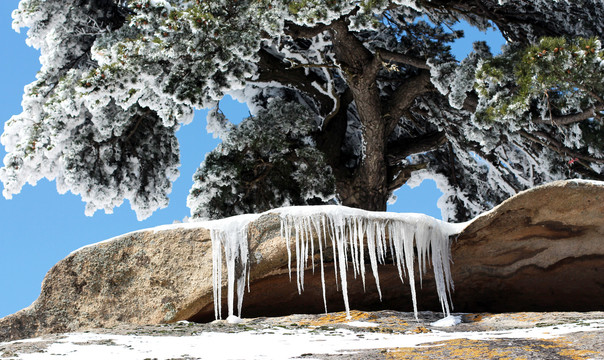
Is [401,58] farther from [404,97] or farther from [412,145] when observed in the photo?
[412,145]

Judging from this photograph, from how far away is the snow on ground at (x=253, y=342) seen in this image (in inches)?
157

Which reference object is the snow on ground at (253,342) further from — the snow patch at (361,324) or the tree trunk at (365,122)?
the tree trunk at (365,122)

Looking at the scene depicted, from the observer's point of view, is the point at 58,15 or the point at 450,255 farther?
the point at 58,15

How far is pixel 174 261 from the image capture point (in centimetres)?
588

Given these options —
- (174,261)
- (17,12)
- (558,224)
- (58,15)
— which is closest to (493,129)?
(558,224)

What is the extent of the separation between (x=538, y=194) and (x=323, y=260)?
2.17m

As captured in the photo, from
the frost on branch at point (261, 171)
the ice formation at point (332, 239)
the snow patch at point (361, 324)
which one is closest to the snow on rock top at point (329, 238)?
the ice formation at point (332, 239)

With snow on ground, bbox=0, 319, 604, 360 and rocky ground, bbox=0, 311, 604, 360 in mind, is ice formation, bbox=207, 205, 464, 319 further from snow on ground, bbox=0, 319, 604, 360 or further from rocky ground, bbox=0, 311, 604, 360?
snow on ground, bbox=0, 319, 604, 360

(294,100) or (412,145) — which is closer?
(412,145)

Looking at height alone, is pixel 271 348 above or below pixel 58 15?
below

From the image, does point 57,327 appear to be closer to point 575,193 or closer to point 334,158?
point 575,193

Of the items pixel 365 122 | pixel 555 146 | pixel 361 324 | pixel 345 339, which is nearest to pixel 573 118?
pixel 555 146

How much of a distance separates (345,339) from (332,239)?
1448 mm

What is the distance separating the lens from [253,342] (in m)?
4.40
